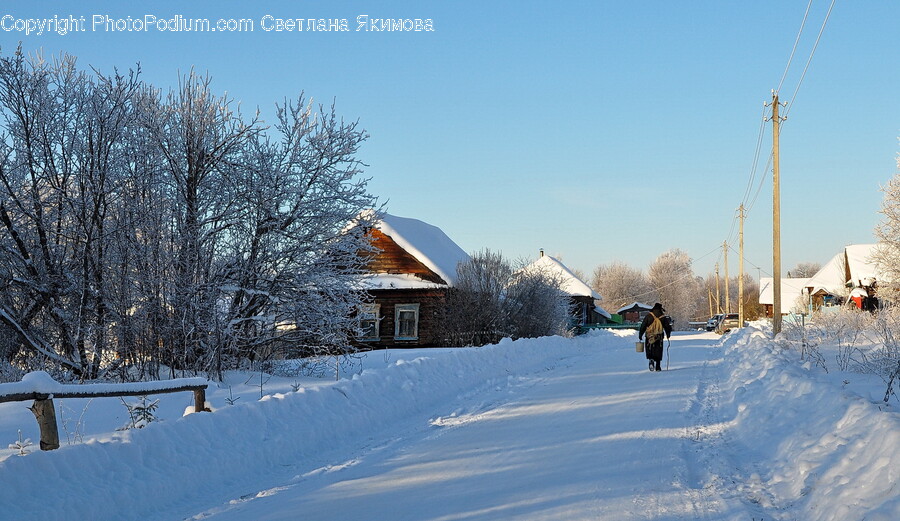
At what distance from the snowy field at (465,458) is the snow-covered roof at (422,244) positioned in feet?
67.4

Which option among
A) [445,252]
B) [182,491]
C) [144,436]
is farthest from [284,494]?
[445,252]

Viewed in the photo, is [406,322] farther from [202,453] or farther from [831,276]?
[831,276]

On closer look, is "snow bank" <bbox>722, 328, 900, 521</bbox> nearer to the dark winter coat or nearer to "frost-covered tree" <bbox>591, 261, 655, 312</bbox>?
the dark winter coat

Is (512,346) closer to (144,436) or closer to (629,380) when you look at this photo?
(629,380)

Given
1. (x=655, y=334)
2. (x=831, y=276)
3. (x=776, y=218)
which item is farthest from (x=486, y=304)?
(x=831, y=276)

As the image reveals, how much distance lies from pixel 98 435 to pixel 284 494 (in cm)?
334

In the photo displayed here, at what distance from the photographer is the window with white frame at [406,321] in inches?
1407

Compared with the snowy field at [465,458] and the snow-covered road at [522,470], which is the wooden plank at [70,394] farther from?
the snow-covered road at [522,470]

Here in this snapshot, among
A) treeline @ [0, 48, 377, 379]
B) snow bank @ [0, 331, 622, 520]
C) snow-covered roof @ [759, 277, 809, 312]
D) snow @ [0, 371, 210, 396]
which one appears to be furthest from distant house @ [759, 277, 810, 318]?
snow @ [0, 371, 210, 396]

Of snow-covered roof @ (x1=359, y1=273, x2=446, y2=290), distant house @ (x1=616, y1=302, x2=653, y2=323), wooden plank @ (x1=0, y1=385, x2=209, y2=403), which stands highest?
snow-covered roof @ (x1=359, y1=273, x2=446, y2=290)

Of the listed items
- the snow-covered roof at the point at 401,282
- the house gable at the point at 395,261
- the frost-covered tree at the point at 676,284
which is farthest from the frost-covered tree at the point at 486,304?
the frost-covered tree at the point at 676,284

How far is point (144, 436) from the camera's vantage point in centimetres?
791

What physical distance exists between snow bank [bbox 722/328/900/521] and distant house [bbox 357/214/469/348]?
77.5 ft

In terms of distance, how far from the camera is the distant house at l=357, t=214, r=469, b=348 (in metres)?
35.2
